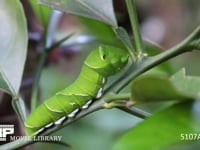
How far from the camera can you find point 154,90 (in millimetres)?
394

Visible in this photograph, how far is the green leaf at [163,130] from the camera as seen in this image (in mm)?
406

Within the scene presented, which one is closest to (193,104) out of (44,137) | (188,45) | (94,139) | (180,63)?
(188,45)

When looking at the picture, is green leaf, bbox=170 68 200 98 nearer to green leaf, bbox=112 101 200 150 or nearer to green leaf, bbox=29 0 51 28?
green leaf, bbox=112 101 200 150

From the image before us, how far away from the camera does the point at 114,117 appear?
3.31 feet

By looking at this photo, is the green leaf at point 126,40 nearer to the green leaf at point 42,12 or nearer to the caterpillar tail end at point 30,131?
the caterpillar tail end at point 30,131

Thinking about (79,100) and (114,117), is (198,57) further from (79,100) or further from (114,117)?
(79,100)

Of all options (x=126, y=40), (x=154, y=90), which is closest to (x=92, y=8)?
(x=126, y=40)

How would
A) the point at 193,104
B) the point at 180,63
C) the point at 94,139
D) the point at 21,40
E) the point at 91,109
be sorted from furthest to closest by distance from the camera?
1. the point at 180,63
2. the point at 94,139
3. the point at 21,40
4. the point at 91,109
5. the point at 193,104

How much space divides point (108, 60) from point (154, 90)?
0.14 meters

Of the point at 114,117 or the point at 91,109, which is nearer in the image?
the point at 91,109

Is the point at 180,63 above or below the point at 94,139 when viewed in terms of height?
above

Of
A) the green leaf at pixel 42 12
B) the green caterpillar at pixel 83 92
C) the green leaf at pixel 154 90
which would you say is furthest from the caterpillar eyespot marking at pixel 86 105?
the green leaf at pixel 42 12

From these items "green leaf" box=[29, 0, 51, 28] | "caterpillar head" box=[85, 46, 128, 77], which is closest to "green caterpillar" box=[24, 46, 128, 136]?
"caterpillar head" box=[85, 46, 128, 77]

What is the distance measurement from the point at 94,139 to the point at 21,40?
14.6 inches
